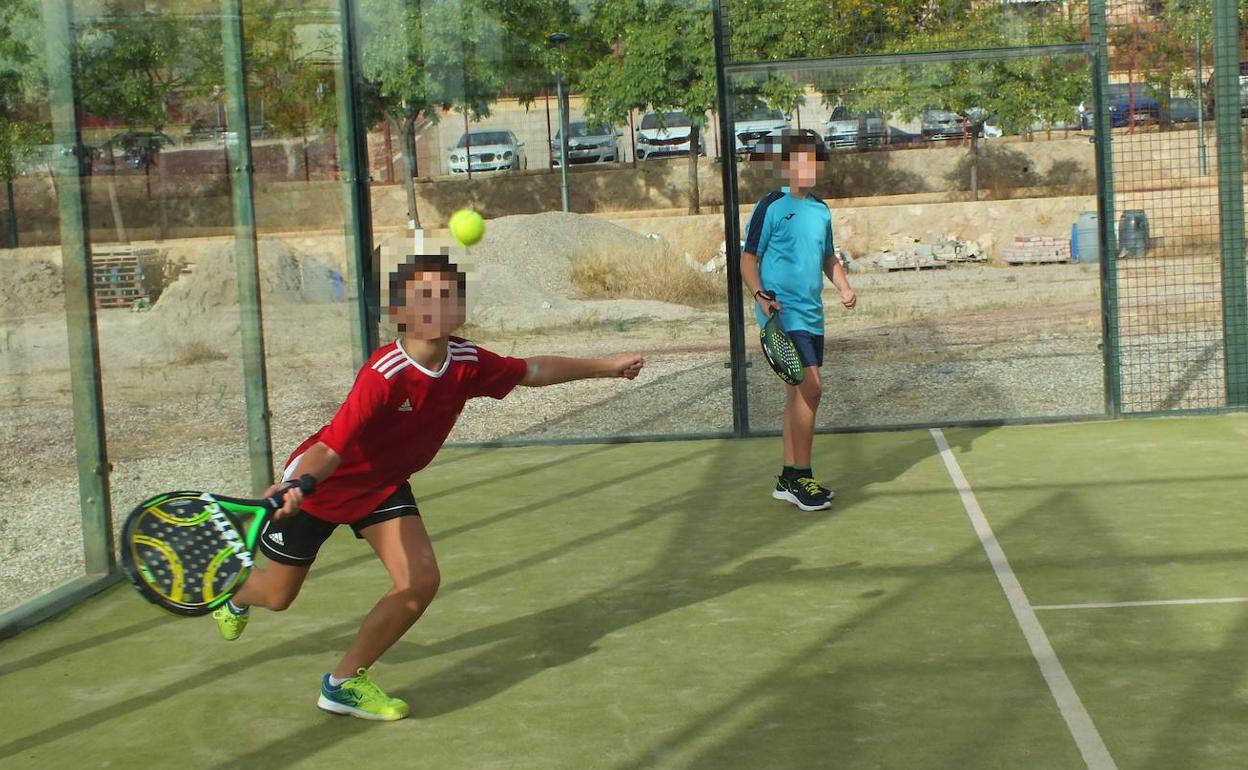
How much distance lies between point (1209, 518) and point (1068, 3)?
157 inches

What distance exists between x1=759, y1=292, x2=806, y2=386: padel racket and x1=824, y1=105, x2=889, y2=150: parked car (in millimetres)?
3748

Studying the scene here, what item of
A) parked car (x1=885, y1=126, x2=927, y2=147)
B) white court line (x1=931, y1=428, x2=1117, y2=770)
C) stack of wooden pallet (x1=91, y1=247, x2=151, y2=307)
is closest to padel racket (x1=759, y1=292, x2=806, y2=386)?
white court line (x1=931, y1=428, x2=1117, y2=770)

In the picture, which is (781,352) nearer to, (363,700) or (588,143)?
(363,700)

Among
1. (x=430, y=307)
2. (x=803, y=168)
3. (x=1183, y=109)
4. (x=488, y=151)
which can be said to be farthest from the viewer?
(x=1183, y=109)

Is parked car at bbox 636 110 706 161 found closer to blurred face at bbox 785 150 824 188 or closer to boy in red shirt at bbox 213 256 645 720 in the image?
blurred face at bbox 785 150 824 188

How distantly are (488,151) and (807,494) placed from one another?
11.9 feet

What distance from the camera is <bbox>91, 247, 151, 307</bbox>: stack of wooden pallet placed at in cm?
684

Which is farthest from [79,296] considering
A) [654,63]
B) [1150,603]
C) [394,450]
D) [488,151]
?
[1150,603]

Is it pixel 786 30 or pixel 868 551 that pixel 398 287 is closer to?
pixel 868 551

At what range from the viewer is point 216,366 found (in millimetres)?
8430

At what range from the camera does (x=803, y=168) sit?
24.7ft

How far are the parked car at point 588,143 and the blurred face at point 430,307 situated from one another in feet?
19.6

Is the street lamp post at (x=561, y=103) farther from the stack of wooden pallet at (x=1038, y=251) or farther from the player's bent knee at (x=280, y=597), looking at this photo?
the stack of wooden pallet at (x=1038, y=251)

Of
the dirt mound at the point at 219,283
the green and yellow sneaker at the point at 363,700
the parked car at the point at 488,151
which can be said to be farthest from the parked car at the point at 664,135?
the green and yellow sneaker at the point at 363,700
